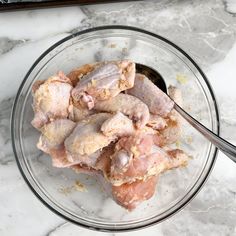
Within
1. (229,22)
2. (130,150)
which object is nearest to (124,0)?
(229,22)

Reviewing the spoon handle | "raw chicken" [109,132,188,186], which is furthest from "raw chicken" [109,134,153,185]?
the spoon handle

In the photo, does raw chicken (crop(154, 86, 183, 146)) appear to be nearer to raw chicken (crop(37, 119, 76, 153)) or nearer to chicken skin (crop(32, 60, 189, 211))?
chicken skin (crop(32, 60, 189, 211))

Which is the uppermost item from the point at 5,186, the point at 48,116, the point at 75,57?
the point at 75,57

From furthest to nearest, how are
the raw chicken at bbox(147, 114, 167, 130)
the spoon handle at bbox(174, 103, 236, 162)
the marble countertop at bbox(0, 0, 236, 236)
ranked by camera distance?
the marble countertop at bbox(0, 0, 236, 236) → the raw chicken at bbox(147, 114, 167, 130) → the spoon handle at bbox(174, 103, 236, 162)

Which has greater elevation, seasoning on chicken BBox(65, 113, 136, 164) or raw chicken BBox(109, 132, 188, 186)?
seasoning on chicken BBox(65, 113, 136, 164)

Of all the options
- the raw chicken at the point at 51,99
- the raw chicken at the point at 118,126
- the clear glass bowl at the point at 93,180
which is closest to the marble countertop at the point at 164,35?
the clear glass bowl at the point at 93,180

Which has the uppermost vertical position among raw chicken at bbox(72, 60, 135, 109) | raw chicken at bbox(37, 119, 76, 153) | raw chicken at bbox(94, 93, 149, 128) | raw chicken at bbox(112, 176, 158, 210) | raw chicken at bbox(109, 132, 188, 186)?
raw chicken at bbox(72, 60, 135, 109)

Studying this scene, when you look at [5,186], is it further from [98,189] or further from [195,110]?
[195,110]

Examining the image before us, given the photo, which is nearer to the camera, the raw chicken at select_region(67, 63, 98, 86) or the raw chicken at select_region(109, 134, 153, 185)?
the raw chicken at select_region(109, 134, 153, 185)
